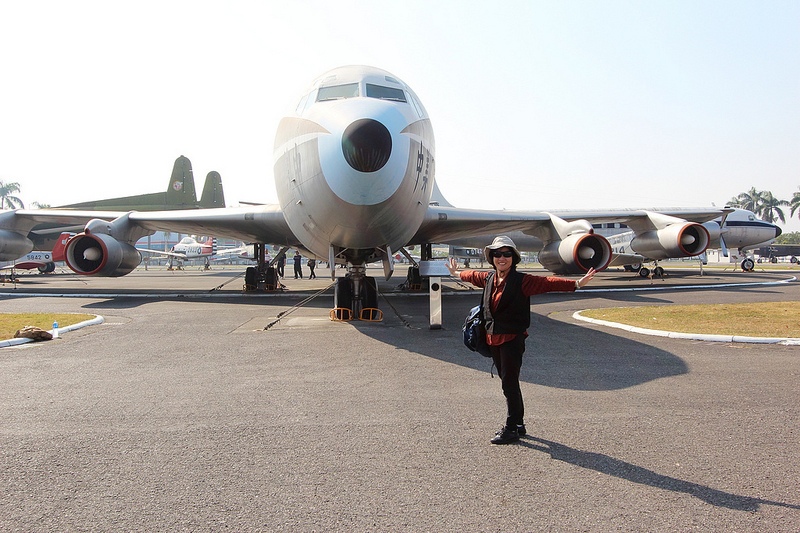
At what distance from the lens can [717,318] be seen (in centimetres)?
1040

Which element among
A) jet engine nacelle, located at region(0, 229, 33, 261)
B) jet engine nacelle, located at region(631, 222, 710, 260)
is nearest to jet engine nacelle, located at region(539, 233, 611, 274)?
jet engine nacelle, located at region(631, 222, 710, 260)

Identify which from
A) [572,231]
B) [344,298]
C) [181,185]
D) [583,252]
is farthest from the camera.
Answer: [181,185]

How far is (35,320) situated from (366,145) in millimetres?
8532

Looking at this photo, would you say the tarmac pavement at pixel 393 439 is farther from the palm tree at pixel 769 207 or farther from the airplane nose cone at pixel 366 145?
the palm tree at pixel 769 207

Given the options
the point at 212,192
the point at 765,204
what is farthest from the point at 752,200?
the point at 212,192

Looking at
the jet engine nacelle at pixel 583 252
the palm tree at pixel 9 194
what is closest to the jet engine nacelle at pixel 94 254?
the jet engine nacelle at pixel 583 252

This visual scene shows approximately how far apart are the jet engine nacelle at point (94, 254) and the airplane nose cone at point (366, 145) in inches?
444

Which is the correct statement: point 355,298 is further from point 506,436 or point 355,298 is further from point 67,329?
point 506,436

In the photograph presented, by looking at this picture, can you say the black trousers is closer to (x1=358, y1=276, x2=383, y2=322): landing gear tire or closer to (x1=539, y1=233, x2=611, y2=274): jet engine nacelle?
(x1=358, y1=276, x2=383, y2=322): landing gear tire

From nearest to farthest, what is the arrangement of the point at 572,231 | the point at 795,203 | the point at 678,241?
the point at 572,231 → the point at 678,241 → the point at 795,203

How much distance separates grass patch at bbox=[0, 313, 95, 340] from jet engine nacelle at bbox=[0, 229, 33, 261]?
7207 mm

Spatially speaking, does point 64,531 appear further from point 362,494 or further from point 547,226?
point 547,226

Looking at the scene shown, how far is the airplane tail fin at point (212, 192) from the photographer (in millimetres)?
46156

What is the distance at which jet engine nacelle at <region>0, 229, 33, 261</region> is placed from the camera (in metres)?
17.8
